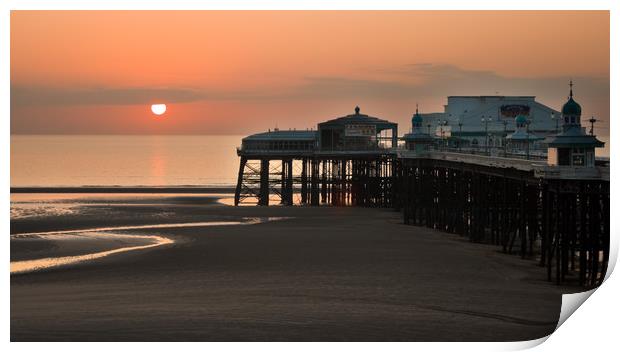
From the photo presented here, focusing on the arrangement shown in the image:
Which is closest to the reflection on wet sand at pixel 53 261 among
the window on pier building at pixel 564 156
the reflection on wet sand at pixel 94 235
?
the reflection on wet sand at pixel 94 235

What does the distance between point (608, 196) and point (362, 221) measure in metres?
27.1

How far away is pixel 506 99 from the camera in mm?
94312

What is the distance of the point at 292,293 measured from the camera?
126 feet

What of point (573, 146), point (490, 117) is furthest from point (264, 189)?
point (573, 146)

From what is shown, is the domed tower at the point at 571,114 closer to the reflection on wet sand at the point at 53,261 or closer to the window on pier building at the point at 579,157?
the window on pier building at the point at 579,157

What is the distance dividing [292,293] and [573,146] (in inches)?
430

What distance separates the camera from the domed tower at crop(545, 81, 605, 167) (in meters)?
41.4

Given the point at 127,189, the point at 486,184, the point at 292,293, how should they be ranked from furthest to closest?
the point at 127,189, the point at 486,184, the point at 292,293

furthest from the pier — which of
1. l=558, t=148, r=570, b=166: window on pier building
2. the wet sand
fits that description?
the wet sand

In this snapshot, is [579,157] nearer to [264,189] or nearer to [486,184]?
[486,184]

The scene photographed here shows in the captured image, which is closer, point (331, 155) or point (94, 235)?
point (94, 235)

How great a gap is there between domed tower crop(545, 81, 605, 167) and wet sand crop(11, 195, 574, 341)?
4077 millimetres
